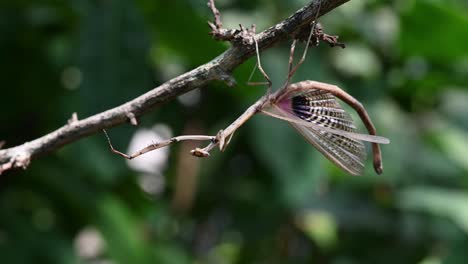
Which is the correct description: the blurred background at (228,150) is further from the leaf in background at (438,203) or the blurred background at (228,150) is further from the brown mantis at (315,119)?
the brown mantis at (315,119)

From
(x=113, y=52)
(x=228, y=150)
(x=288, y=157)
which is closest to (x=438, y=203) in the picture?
(x=288, y=157)

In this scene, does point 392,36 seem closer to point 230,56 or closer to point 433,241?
point 433,241

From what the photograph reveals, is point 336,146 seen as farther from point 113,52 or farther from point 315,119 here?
point 113,52

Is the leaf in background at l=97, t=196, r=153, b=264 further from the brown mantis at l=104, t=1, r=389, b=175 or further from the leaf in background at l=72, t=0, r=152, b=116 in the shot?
the brown mantis at l=104, t=1, r=389, b=175

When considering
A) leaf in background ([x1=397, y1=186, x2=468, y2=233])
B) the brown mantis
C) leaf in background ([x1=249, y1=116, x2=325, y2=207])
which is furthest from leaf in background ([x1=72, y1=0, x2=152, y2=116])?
leaf in background ([x1=397, y1=186, x2=468, y2=233])

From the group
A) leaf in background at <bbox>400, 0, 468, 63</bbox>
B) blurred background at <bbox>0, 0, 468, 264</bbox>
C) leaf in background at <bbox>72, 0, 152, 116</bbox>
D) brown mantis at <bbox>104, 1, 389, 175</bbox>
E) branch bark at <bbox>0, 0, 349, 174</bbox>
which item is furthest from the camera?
leaf in background at <bbox>400, 0, 468, 63</bbox>
